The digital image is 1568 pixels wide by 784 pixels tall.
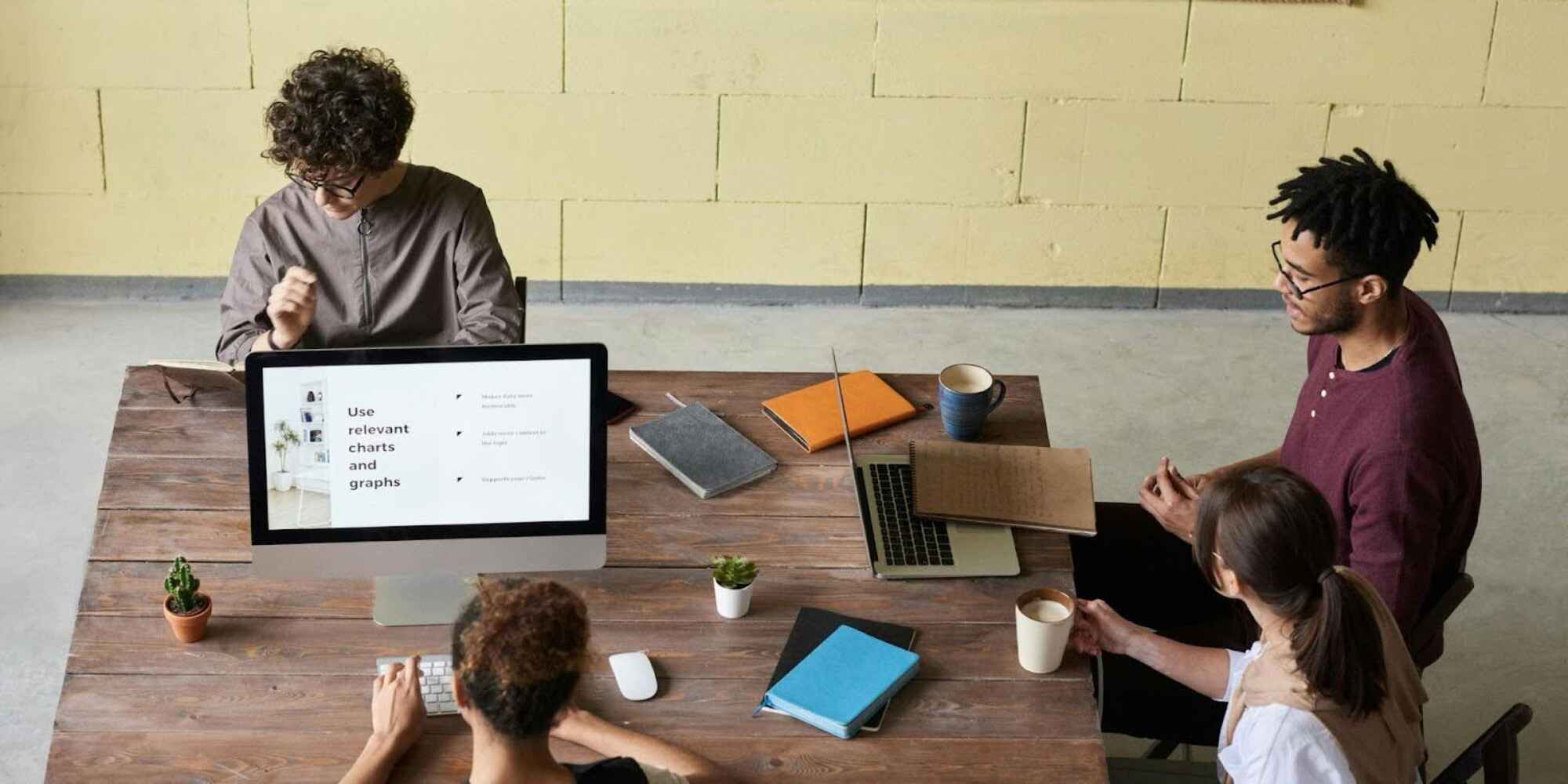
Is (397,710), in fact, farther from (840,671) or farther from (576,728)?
(840,671)

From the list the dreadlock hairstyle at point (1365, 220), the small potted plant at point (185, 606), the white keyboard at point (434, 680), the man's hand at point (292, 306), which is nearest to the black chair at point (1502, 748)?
the dreadlock hairstyle at point (1365, 220)

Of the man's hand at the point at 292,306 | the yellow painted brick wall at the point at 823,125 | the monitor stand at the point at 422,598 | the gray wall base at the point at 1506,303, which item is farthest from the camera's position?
the gray wall base at the point at 1506,303

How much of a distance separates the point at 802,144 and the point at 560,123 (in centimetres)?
73

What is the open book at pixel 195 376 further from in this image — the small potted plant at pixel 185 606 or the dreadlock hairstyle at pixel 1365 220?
the dreadlock hairstyle at pixel 1365 220

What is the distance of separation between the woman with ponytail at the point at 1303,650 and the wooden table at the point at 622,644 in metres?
0.23

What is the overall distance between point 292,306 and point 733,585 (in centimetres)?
98

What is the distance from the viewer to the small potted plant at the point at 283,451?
85.7 inches

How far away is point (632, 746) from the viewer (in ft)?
6.66

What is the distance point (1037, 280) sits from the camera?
5.12 metres

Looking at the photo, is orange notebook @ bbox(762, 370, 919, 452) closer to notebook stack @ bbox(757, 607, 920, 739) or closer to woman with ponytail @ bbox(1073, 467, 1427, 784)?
notebook stack @ bbox(757, 607, 920, 739)

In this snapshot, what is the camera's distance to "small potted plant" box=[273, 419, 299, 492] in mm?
2178

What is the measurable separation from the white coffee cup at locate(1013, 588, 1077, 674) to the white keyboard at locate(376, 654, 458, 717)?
772 millimetres

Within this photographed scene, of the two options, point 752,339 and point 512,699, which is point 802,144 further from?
point 512,699

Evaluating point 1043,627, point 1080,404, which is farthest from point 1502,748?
point 1080,404
